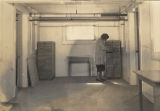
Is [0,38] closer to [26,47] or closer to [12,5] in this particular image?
[12,5]

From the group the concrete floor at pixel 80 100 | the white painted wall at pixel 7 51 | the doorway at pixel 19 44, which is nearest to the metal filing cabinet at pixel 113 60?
the concrete floor at pixel 80 100

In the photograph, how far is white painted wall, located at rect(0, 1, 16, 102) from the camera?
11.1 feet

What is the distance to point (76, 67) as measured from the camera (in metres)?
6.64

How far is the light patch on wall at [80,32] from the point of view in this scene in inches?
264

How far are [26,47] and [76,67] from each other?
8.13 ft

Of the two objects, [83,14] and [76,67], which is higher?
[83,14]

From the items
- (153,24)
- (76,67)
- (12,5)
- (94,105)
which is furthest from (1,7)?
(76,67)

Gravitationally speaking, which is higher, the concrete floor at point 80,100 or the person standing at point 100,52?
the person standing at point 100,52

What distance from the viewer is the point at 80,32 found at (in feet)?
22.1

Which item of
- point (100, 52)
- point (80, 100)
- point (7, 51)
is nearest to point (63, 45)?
point (100, 52)

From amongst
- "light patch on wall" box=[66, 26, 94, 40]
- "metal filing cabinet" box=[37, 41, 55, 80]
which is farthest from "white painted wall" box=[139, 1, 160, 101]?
"metal filing cabinet" box=[37, 41, 55, 80]

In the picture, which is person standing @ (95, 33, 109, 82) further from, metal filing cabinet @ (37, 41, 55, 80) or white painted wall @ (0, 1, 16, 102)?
white painted wall @ (0, 1, 16, 102)

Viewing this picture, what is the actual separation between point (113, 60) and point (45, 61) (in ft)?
8.47

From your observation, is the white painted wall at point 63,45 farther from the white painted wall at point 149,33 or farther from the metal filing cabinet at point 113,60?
the white painted wall at point 149,33
